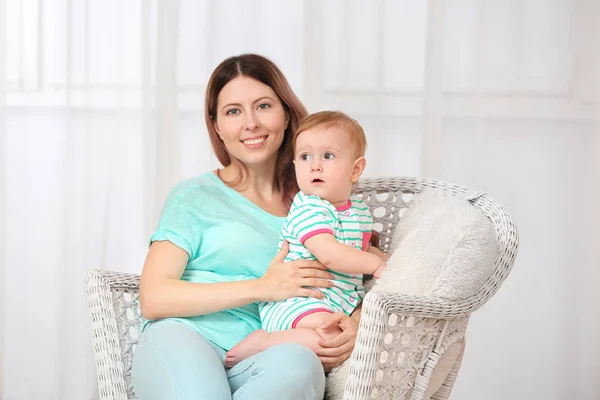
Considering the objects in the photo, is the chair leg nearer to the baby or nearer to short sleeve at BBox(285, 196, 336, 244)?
the baby

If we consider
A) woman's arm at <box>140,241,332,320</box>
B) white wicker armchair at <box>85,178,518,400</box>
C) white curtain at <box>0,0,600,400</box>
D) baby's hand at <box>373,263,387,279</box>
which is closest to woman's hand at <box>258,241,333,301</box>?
woman's arm at <box>140,241,332,320</box>

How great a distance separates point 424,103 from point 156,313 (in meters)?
1.51

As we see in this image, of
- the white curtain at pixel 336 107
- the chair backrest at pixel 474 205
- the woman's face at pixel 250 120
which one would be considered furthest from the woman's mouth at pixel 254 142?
the white curtain at pixel 336 107

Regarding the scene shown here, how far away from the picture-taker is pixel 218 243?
2.01 m

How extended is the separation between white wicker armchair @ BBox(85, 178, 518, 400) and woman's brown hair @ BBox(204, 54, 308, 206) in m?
0.25

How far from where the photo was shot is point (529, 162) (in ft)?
10.3

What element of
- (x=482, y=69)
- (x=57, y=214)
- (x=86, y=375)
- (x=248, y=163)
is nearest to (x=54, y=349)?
(x=86, y=375)

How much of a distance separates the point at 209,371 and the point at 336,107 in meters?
1.53

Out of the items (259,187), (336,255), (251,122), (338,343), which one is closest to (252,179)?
(259,187)

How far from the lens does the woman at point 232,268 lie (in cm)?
173

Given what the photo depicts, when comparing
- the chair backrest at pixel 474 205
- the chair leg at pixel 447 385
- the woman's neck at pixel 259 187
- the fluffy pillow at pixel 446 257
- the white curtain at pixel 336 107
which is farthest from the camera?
the white curtain at pixel 336 107

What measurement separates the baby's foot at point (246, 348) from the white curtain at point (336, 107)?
1.31 m

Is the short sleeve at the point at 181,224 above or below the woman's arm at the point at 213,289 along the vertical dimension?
above

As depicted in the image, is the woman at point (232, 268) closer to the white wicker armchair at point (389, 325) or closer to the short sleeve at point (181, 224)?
the short sleeve at point (181, 224)
